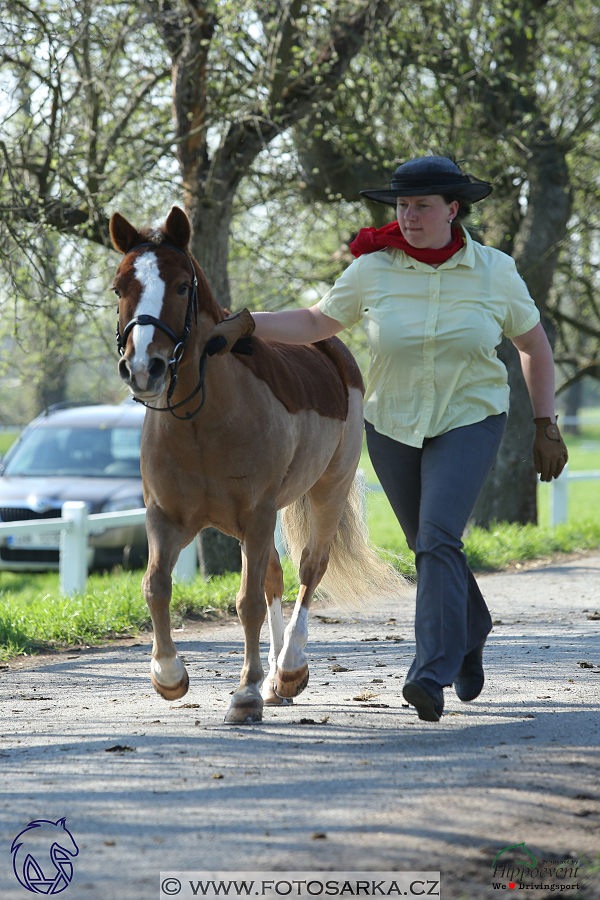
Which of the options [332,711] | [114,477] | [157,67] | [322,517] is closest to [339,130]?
[157,67]

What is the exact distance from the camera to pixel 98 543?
10547 mm

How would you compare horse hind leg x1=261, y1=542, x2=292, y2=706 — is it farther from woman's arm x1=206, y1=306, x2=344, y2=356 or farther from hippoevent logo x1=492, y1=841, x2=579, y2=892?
hippoevent logo x1=492, y1=841, x2=579, y2=892

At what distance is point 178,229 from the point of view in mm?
3963

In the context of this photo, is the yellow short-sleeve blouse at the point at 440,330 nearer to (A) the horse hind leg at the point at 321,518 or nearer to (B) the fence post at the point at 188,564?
(A) the horse hind leg at the point at 321,518

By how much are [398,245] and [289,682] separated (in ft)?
7.21

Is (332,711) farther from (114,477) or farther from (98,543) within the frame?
(114,477)

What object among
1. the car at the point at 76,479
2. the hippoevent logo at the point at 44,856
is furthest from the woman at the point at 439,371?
the car at the point at 76,479

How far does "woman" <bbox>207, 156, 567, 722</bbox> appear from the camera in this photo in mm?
3791

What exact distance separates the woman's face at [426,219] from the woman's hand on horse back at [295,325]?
599 millimetres

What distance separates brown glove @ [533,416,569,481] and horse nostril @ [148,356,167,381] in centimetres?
168

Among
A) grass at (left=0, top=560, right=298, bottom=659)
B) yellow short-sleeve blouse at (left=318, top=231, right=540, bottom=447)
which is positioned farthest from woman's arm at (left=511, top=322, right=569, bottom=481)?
grass at (left=0, top=560, right=298, bottom=659)

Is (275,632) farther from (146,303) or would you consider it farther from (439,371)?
(146,303)

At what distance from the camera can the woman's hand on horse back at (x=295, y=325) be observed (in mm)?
4273

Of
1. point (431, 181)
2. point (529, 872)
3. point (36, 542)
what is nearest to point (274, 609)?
point (431, 181)
